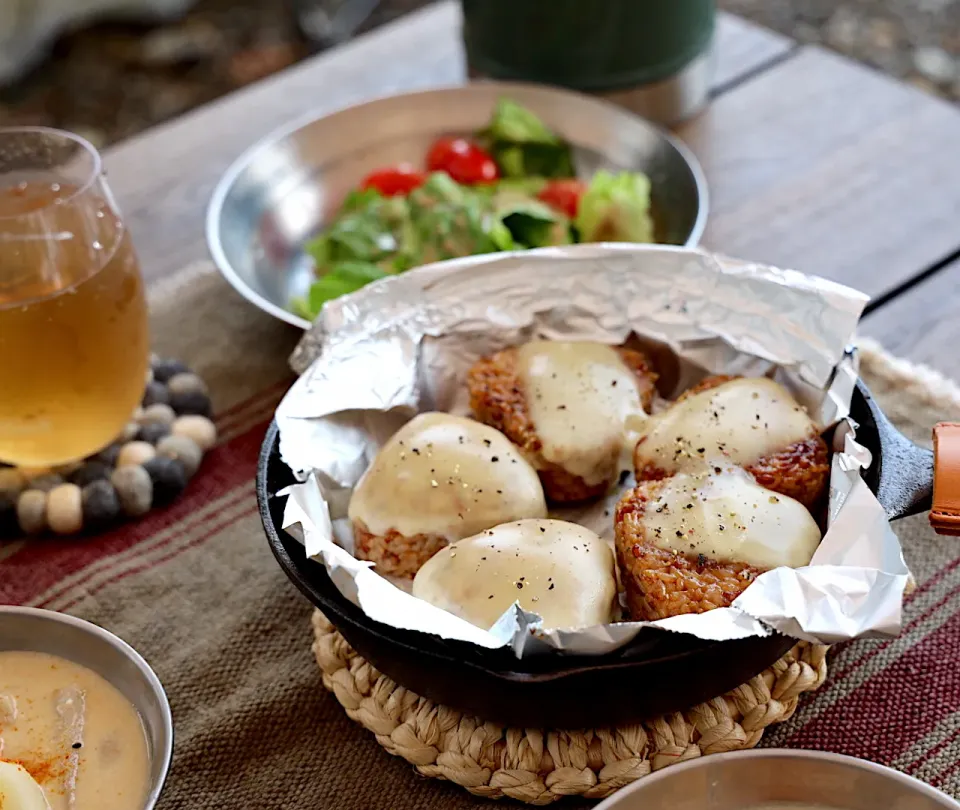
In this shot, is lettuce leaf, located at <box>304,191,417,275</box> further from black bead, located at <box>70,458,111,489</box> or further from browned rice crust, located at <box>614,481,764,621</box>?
browned rice crust, located at <box>614,481,764,621</box>

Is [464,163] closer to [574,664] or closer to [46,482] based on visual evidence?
[46,482]

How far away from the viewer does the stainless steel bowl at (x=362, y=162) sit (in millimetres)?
1450

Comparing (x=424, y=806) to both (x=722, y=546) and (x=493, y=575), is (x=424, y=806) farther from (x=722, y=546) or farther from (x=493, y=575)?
(x=722, y=546)

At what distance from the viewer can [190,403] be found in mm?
1251

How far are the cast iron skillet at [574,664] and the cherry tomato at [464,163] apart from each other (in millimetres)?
808

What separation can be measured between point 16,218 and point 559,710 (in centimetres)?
67

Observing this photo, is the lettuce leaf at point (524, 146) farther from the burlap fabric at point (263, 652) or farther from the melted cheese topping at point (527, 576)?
the melted cheese topping at point (527, 576)

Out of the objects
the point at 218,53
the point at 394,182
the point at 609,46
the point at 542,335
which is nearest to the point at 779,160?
the point at 609,46

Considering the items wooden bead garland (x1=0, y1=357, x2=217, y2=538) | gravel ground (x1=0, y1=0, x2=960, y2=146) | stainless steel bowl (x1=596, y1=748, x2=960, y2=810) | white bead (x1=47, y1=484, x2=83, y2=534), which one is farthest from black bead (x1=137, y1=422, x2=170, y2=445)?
gravel ground (x1=0, y1=0, x2=960, y2=146)

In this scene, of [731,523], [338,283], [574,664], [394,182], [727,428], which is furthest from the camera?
[394,182]

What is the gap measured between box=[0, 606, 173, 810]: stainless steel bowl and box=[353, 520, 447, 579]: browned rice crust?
0.21 meters

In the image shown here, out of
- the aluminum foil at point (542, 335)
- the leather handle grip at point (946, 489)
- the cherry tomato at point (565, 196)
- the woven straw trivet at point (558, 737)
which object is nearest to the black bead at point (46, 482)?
the aluminum foil at point (542, 335)

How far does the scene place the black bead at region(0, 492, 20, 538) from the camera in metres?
1.13

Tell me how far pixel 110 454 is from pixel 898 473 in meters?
0.80
